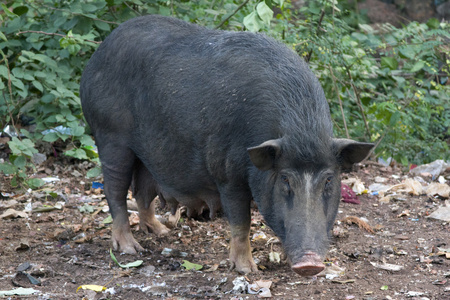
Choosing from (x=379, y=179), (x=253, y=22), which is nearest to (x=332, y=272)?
(x=253, y=22)

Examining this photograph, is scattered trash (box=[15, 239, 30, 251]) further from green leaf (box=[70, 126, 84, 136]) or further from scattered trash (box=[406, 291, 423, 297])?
scattered trash (box=[406, 291, 423, 297])

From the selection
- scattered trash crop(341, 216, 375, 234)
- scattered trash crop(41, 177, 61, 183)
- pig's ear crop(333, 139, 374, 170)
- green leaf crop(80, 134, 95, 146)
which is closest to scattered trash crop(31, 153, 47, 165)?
scattered trash crop(41, 177, 61, 183)

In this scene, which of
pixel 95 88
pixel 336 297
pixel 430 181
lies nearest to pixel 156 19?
pixel 95 88

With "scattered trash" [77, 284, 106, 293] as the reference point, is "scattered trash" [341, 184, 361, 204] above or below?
above

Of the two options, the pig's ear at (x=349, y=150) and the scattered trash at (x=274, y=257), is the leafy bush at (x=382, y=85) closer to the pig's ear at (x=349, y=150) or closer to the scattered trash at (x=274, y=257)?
the scattered trash at (x=274, y=257)

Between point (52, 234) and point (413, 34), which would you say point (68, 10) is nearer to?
point (52, 234)

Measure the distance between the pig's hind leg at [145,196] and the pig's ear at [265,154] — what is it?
155cm

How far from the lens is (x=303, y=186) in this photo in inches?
156

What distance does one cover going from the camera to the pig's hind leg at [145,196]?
5.43 metres

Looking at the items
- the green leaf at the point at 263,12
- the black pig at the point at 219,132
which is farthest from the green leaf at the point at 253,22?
the black pig at the point at 219,132

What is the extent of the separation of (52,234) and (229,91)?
2079 millimetres

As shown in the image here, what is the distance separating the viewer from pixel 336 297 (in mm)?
4133

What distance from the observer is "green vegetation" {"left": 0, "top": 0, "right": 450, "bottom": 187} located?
6.49 m

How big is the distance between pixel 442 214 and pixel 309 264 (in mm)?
2347
